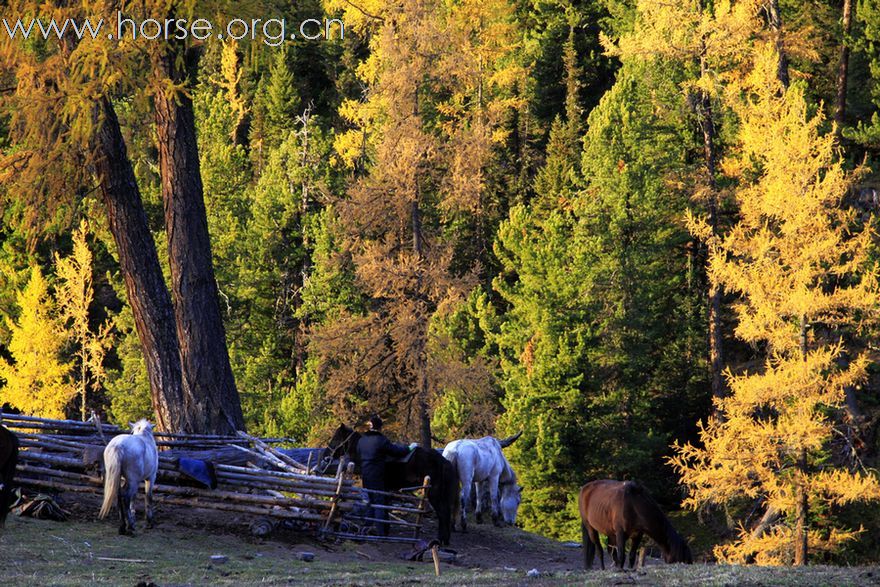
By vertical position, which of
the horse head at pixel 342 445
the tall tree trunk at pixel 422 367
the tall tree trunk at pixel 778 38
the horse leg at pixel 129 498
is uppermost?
the tall tree trunk at pixel 778 38

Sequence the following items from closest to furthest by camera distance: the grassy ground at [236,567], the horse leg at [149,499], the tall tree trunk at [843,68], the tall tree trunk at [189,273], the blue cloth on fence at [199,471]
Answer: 1. the grassy ground at [236,567]
2. the horse leg at [149,499]
3. the blue cloth on fence at [199,471]
4. the tall tree trunk at [189,273]
5. the tall tree trunk at [843,68]

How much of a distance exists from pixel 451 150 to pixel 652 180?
10.7 meters

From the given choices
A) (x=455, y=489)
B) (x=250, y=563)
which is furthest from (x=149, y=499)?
(x=455, y=489)

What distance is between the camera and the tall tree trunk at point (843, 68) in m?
45.6

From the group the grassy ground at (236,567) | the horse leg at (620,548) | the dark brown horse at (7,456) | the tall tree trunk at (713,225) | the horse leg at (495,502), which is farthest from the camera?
the tall tree trunk at (713,225)

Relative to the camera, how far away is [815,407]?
31031 millimetres

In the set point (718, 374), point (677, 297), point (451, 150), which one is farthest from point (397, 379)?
point (677, 297)

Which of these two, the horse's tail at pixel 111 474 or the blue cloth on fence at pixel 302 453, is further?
the blue cloth on fence at pixel 302 453

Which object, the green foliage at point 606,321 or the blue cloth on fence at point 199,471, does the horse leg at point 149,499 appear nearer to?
the blue cloth on fence at point 199,471

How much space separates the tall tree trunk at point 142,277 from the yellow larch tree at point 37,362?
3284 centimetres

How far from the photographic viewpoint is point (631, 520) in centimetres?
1357

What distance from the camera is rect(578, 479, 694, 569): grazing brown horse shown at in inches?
533

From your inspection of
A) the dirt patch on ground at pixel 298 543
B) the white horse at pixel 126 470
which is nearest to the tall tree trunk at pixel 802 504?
the dirt patch on ground at pixel 298 543

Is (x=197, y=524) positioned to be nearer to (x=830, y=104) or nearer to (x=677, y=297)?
(x=677, y=297)
